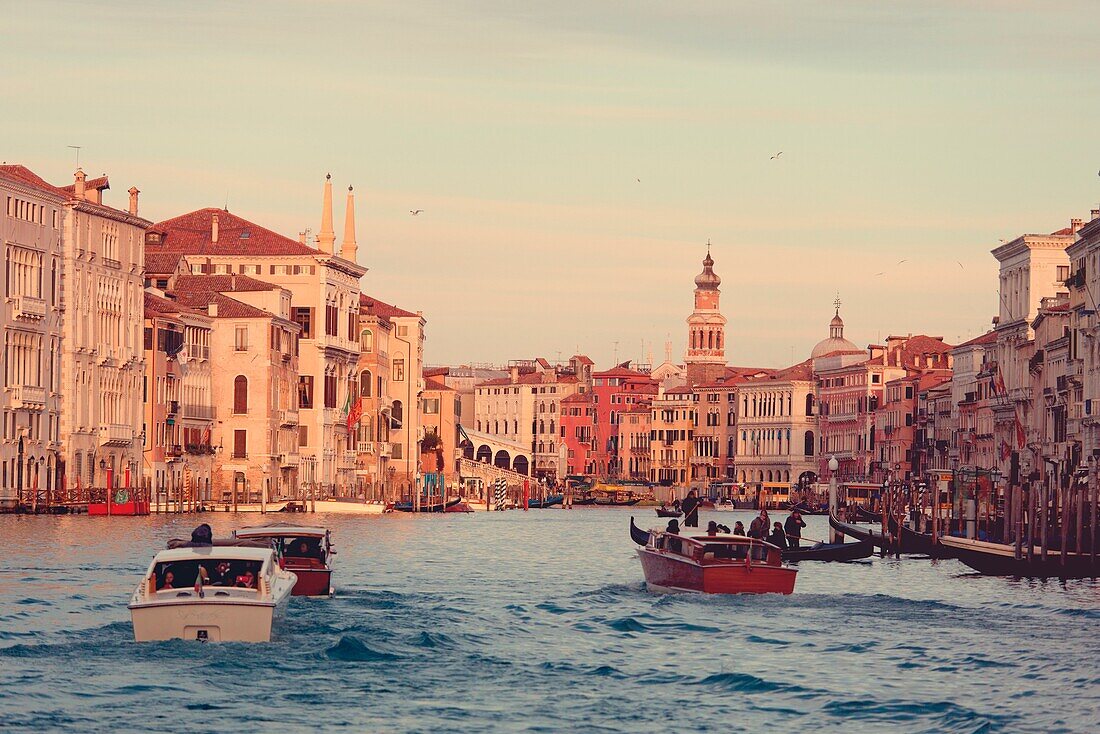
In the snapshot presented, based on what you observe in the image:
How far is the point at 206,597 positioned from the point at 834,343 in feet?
518

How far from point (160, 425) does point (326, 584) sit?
186 feet

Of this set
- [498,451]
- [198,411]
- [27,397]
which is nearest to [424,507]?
[198,411]

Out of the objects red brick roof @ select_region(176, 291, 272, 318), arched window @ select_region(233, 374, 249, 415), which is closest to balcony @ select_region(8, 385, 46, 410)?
red brick roof @ select_region(176, 291, 272, 318)

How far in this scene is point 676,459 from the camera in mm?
186625

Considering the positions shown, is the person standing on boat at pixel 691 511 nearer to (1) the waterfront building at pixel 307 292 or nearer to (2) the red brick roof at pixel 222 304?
(2) the red brick roof at pixel 222 304

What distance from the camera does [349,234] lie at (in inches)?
4724

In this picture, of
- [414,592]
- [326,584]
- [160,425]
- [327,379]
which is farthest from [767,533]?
[327,379]

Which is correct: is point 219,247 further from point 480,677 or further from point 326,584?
point 480,677

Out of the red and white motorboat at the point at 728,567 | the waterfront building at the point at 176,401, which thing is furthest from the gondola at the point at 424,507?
the red and white motorboat at the point at 728,567

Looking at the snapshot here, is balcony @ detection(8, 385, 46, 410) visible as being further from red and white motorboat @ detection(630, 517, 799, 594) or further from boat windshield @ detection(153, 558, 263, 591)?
boat windshield @ detection(153, 558, 263, 591)

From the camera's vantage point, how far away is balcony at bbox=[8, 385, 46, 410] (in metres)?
77.2

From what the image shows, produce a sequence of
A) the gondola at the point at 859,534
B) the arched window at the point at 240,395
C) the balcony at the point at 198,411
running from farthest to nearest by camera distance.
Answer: the arched window at the point at 240,395, the balcony at the point at 198,411, the gondola at the point at 859,534

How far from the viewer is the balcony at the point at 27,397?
253 ft

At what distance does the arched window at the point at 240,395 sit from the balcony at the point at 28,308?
1950cm
